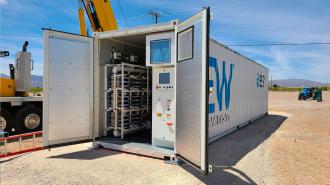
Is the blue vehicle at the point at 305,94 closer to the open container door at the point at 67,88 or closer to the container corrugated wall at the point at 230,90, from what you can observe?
the container corrugated wall at the point at 230,90

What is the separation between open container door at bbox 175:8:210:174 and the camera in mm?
4625

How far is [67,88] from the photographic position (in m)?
6.72

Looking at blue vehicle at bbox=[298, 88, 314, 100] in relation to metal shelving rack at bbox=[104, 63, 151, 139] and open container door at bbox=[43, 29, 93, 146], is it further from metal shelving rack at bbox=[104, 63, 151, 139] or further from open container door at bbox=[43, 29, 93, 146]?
open container door at bbox=[43, 29, 93, 146]

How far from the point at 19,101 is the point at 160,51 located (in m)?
5.70

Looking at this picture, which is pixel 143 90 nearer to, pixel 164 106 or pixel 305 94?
pixel 164 106

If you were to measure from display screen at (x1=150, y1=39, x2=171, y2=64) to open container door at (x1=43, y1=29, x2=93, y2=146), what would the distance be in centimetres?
169

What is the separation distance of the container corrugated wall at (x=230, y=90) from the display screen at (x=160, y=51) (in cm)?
129

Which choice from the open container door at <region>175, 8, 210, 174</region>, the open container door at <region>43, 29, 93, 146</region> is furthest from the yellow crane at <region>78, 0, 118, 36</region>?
the open container door at <region>175, 8, 210, 174</region>

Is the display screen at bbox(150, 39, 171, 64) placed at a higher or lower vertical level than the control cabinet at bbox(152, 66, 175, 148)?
higher

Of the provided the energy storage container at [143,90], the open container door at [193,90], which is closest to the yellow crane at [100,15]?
the energy storage container at [143,90]

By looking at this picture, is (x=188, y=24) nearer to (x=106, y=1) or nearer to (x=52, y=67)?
(x=52, y=67)

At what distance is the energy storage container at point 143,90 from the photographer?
5004mm

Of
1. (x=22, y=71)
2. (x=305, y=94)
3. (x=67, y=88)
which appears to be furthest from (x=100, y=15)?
(x=305, y=94)

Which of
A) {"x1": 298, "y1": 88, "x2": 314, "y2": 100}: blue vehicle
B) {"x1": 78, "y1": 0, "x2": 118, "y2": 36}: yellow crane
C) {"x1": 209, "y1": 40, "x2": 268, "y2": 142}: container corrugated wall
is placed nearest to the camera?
{"x1": 209, "y1": 40, "x2": 268, "y2": 142}: container corrugated wall
